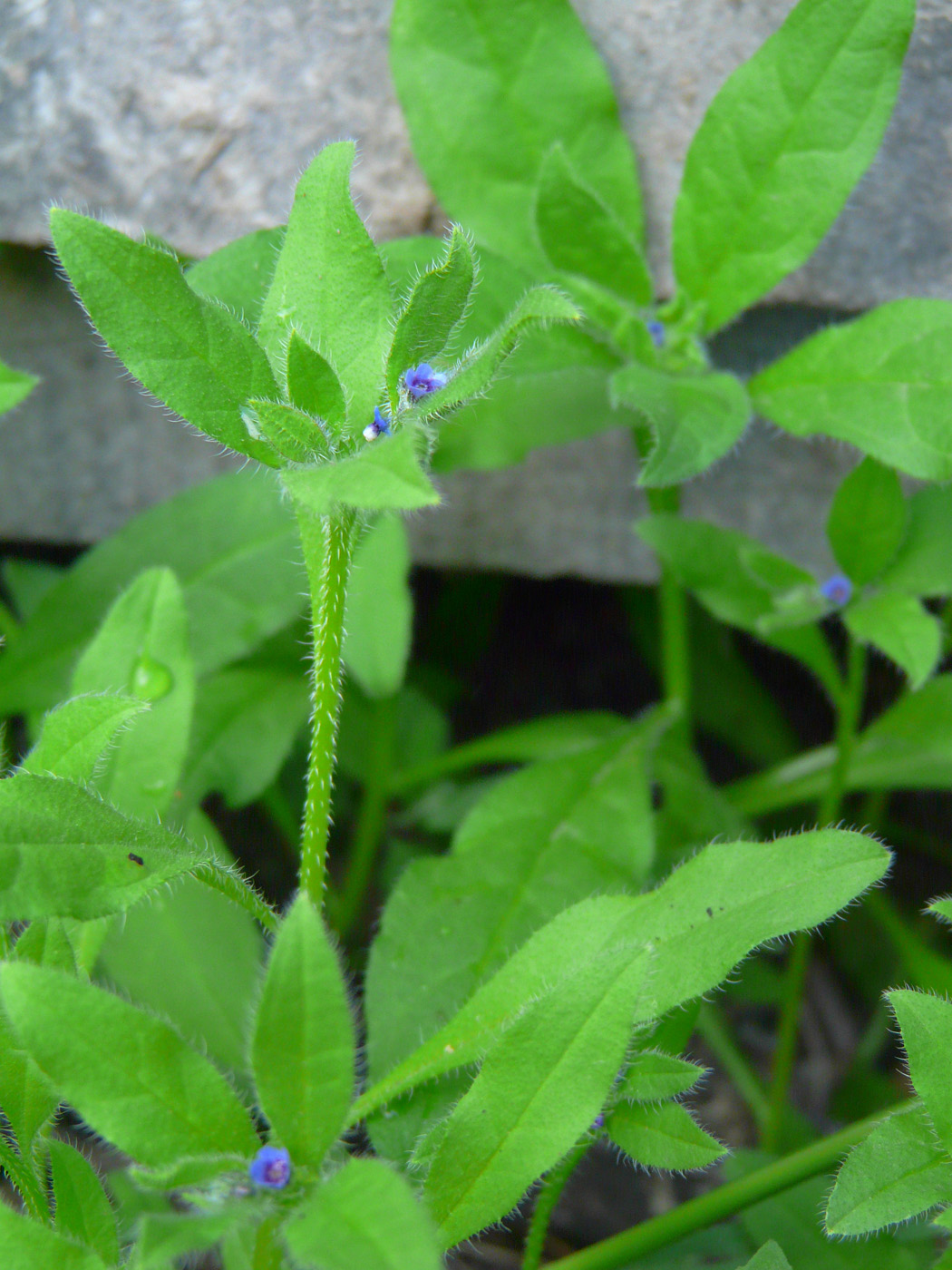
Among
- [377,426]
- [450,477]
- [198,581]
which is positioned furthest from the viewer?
[450,477]

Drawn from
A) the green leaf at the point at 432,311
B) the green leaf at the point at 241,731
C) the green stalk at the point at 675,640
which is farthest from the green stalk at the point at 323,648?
the green stalk at the point at 675,640

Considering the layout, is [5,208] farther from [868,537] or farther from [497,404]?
[868,537]

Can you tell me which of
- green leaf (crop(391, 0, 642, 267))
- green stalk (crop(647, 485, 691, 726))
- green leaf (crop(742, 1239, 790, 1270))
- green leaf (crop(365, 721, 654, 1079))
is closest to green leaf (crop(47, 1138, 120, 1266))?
green leaf (crop(365, 721, 654, 1079))

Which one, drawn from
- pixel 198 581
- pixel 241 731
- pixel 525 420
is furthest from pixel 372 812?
pixel 525 420

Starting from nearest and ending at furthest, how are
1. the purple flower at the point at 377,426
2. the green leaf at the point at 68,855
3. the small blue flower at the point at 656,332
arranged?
1. the green leaf at the point at 68,855
2. the purple flower at the point at 377,426
3. the small blue flower at the point at 656,332

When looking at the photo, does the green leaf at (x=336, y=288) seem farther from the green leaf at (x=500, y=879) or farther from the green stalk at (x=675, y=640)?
the green stalk at (x=675, y=640)

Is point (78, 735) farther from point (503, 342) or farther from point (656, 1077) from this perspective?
point (656, 1077)

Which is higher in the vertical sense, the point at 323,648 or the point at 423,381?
the point at 423,381
